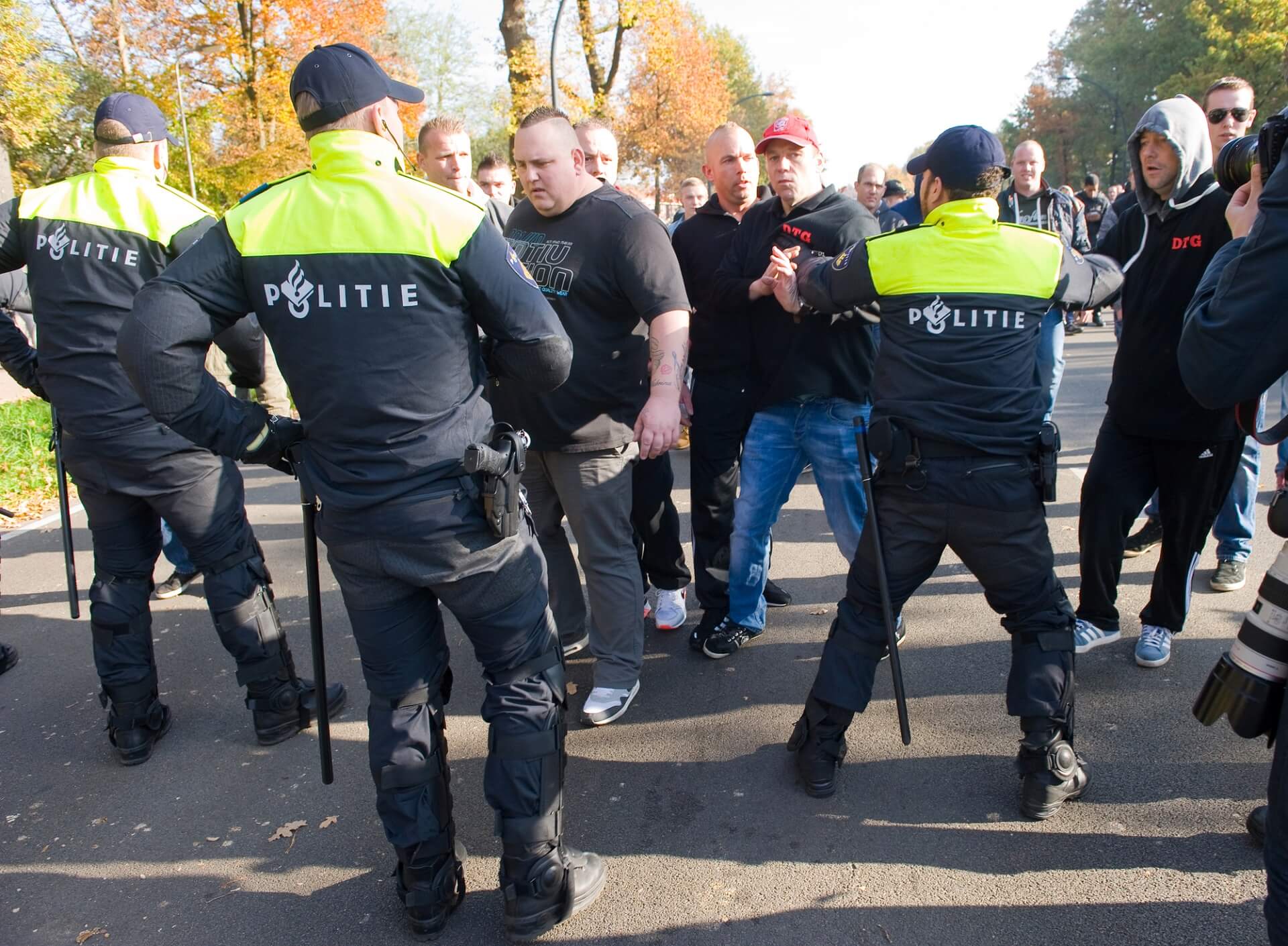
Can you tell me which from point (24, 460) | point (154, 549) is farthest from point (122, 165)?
point (24, 460)

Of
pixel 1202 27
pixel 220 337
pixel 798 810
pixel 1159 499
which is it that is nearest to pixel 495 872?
pixel 798 810

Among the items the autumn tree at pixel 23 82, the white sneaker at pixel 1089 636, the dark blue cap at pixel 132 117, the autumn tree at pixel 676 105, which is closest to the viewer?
the dark blue cap at pixel 132 117

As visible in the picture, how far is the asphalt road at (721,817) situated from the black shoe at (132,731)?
6cm

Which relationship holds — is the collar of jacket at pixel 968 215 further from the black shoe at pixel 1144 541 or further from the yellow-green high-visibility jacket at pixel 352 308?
the black shoe at pixel 1144 541

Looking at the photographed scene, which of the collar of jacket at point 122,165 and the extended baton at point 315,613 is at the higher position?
the collar of jacket at point 122,165

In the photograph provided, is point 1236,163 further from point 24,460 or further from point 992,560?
point 24,460

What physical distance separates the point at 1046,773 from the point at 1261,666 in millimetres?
967

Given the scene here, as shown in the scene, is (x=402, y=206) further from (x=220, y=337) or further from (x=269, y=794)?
(x=269, y=794)

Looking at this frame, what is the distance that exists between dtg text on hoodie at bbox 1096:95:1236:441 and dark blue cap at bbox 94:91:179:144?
370cm

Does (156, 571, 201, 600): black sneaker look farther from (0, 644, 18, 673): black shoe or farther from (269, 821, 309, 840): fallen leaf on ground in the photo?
(269, 821, 309, 840): fallen leaf on ground

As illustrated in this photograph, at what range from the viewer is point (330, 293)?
2.13m

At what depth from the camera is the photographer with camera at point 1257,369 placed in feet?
5.56

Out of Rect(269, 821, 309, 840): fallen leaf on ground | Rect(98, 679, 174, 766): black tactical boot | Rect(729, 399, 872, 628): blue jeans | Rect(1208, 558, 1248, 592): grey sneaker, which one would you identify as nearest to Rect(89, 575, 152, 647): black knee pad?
Rect(98, 679, 174, 766): black tactical boot

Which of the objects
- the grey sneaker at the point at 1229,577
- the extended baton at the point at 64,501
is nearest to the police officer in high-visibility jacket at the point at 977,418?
the grey sneaker at the point at 1229,577
